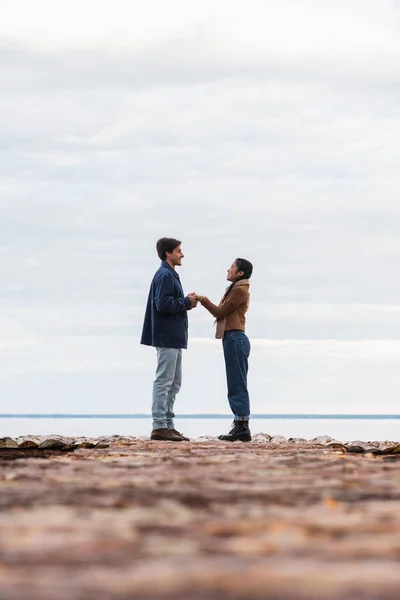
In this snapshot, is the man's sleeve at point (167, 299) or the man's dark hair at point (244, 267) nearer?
the man's sleeve at point (167, 299)

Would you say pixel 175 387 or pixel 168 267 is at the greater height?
pixel 168 267

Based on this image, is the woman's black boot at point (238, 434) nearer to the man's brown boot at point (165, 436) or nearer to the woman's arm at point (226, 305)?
the man's brown boot at point (165, 436)

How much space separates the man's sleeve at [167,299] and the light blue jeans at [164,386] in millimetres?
433

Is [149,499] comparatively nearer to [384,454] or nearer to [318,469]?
[318,469]

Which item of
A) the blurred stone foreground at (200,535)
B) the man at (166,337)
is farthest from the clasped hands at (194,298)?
the blurred stone foreground at (200,535)

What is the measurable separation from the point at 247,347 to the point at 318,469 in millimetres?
5950

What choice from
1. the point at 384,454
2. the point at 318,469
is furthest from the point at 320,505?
the point at 384,454

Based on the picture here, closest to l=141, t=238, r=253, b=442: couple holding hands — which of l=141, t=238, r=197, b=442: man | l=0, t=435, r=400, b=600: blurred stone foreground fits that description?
l=141, t=238, r=197, b=442: man

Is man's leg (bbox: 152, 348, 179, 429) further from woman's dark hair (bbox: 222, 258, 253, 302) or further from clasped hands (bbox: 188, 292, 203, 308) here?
woman's dark hair (bbox: 222, 258, 253, 302)

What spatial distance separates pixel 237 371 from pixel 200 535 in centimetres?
802

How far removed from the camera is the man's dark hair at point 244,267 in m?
10.9

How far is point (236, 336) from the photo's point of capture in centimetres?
1065

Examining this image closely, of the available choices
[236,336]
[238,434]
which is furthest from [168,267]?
[238,434]

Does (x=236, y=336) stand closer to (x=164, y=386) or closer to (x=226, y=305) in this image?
(x=226, y=305)
